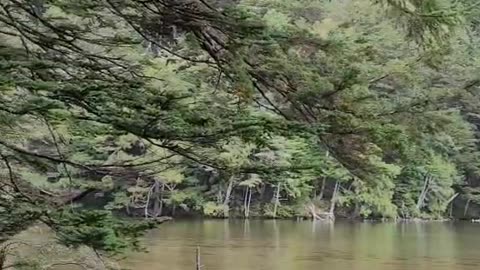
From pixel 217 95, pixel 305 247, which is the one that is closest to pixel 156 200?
pixel 305 247

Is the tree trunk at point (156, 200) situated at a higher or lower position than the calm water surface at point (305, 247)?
higher

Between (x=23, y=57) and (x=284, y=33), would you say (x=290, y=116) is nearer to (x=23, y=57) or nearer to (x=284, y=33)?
(x=284, y=33)

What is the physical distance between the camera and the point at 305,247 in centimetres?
1345

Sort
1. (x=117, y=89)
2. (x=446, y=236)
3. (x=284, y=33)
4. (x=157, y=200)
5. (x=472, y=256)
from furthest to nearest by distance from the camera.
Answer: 1. (x=157, y=200)
2. (x=446, y=236)
3. (x=472, y=256)
4. (x=284, y=33)
5. (x=117, y=89)

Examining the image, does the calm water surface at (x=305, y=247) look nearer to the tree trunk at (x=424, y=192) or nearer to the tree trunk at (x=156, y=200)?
the tree trunk at (x=156, y=200)

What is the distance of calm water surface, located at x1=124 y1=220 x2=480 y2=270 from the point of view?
11.2 m

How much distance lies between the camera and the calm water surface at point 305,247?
11234mm

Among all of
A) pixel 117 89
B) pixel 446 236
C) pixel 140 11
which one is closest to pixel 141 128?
pixel 117 89

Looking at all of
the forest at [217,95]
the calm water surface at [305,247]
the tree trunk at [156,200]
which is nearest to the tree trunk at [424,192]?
the calm water surface at [305,247]

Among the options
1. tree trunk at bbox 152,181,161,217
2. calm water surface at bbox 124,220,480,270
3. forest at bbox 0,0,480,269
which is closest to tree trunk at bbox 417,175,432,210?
calm water surface at bbox 124,220,480,270

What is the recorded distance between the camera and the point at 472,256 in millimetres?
12781

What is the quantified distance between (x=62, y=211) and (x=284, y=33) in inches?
41.1

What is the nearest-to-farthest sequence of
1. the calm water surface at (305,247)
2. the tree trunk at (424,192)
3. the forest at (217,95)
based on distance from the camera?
the forest at (217,95), the calm water surface at (305,247), the tree trunk at (424,192)

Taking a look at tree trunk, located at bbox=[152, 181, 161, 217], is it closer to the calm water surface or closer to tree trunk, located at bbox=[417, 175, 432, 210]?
the calm water surface
